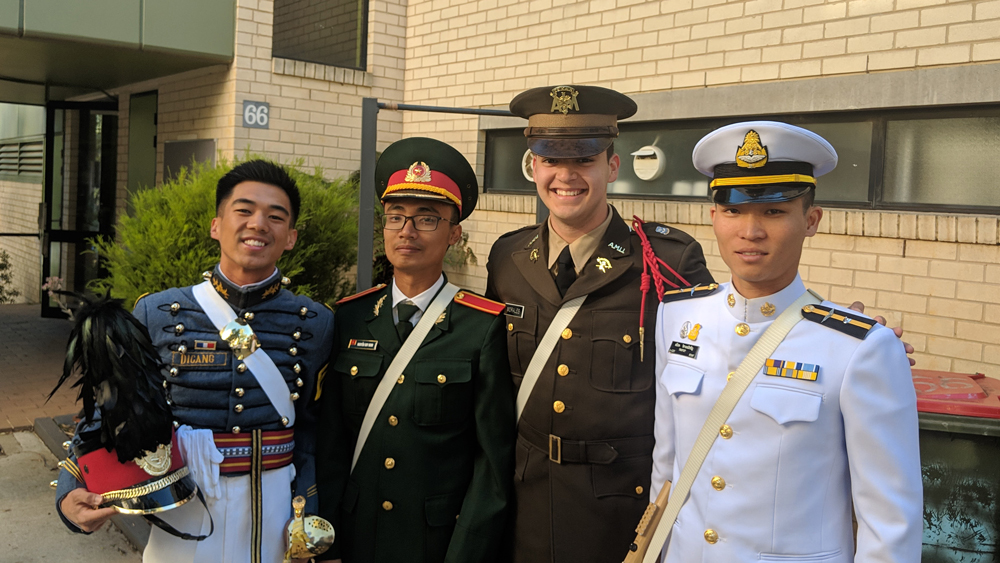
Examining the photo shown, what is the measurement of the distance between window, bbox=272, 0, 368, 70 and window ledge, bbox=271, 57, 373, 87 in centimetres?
15

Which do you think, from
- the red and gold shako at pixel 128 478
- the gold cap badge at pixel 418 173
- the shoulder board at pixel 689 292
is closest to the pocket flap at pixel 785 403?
the shoulder board at pixel 689 292

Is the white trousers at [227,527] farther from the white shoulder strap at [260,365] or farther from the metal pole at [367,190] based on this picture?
the metal pole at [367,190]

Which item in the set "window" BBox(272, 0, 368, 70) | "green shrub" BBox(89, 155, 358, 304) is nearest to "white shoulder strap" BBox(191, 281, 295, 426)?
"green shrub" BBox(89, 155, 358, 304)

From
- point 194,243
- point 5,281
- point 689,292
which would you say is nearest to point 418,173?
point 689,292

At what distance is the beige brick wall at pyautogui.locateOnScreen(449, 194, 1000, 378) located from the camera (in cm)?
471

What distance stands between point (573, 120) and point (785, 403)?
123 cm

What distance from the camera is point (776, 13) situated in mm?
5715

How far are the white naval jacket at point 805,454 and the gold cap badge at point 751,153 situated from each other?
330mm

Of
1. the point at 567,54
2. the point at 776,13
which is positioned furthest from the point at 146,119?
the point at 776,13

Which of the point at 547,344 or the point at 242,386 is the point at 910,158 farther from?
the point at 242,386

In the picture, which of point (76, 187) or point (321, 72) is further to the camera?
point (76, 187)

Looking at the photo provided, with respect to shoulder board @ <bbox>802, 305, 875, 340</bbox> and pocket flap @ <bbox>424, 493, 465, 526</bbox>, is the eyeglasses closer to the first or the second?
pocket flap @ <bbox>424, 493, 465, 526</bbox>

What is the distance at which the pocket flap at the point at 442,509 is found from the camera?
8.01 feet

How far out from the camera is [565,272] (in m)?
2.67
